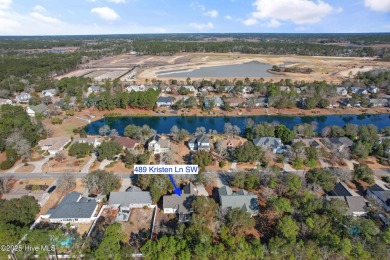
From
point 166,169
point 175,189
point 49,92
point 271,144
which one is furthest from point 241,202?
point 49,92

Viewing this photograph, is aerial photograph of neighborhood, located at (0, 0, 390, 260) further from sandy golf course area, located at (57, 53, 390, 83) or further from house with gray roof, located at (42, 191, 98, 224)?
sandy golf course area, located at (57, 53, 390, 83)

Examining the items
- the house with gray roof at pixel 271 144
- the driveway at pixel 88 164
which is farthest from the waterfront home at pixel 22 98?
the house with gray roof at pixel 271 144

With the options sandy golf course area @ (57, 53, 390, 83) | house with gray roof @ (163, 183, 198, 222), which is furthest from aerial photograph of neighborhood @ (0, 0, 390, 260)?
sandy golf course area @ (57, 53, 390, 83)

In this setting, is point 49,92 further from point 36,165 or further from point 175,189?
point 175,189

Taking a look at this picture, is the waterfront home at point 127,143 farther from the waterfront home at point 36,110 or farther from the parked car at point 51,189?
the waterfront home at point 36,110

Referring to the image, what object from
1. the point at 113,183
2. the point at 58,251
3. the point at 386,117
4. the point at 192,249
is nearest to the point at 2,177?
the point at 113,183

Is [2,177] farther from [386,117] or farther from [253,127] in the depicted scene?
[386,117]
